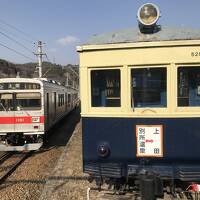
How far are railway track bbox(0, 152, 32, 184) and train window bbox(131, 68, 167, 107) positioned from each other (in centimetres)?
475

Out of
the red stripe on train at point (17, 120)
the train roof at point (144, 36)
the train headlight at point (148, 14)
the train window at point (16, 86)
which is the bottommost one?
the red stripe on train at point (17, 120)

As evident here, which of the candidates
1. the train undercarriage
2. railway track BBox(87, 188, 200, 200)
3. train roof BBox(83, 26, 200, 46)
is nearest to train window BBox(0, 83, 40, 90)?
the train undercarriage

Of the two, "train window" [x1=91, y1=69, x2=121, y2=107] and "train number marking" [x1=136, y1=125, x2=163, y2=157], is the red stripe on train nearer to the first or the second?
"train window" [x1=91, y1=69, x2=121, y2=107]

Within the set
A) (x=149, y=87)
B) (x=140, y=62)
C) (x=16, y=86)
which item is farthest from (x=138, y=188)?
(x=16, y=86)

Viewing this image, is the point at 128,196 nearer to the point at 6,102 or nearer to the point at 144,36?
the point at 144,36

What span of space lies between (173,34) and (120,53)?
35.7 inches

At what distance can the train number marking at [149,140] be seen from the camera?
602 centimetres

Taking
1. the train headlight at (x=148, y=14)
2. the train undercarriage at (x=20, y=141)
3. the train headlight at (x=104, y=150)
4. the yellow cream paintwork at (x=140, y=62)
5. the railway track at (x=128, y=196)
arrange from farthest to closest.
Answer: the train undercarriage at (x=20, y=141) → the railway track at (x=128, y=196) → the train headlight at (x=104, y=150) → the train headlight at (x=148, y=14) → the yellow cream paintwork at (x=140, y=62)

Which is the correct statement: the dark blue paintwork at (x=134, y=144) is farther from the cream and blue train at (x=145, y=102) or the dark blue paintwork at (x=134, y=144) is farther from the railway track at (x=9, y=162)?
the railway track at (x=9, y=162)

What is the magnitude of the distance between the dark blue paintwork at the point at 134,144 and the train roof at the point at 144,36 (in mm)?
1264


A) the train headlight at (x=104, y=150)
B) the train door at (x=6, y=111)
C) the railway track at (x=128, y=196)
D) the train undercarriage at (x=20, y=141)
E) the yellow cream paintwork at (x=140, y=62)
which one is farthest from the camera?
the train door at (x=6, y=111)

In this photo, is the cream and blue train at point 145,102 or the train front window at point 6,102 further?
the train front window at point 6,102

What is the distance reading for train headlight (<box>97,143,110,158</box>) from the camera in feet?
20.5

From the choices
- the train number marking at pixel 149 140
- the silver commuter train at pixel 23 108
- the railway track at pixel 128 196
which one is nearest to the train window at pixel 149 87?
the train number marking at pixel 149 140
